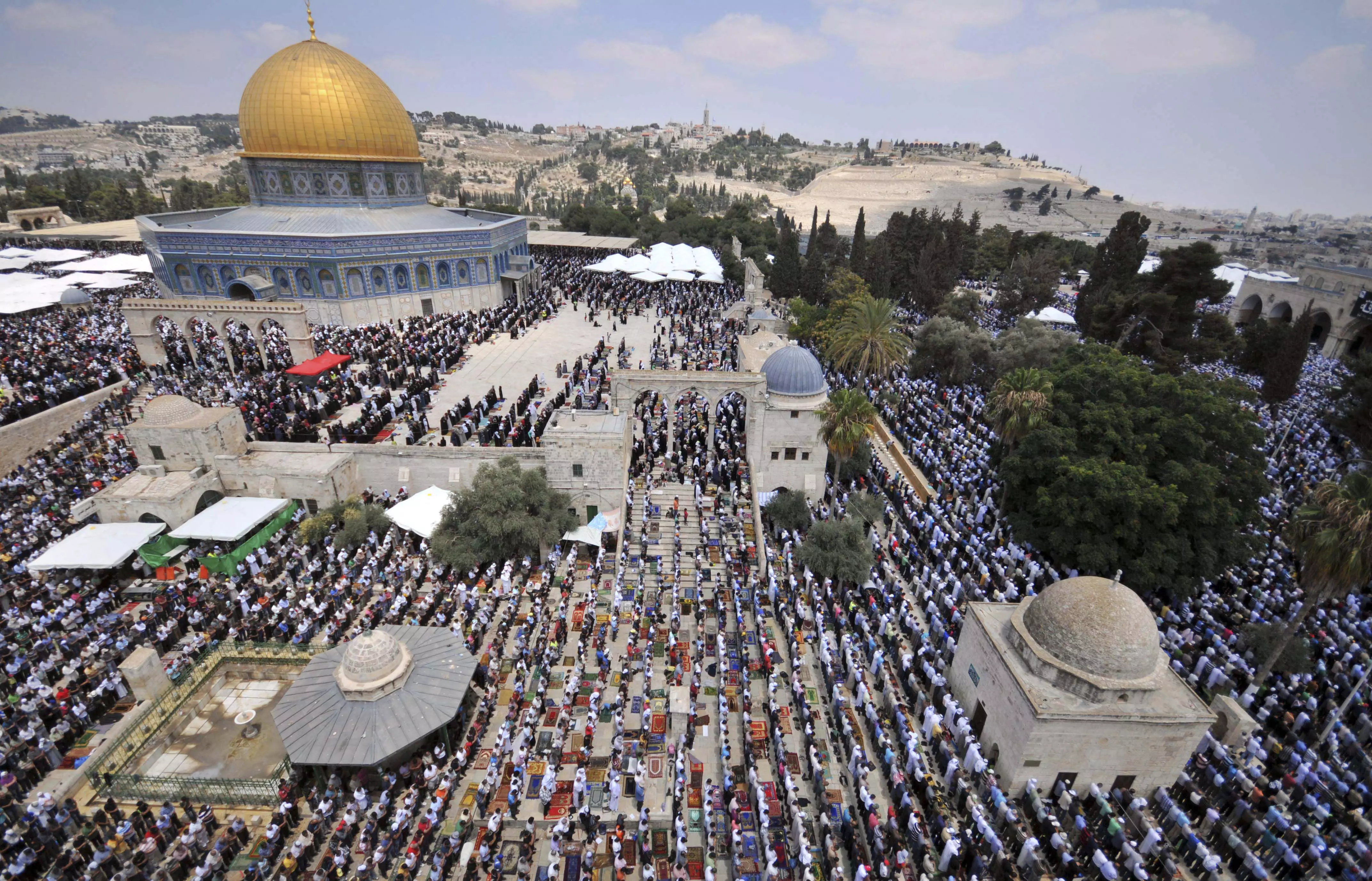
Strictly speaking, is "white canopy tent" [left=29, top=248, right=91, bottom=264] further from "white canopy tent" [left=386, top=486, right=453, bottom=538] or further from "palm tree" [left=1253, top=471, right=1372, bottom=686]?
"palm tree" [left=1253, top=471, right=1372, bottom=686]

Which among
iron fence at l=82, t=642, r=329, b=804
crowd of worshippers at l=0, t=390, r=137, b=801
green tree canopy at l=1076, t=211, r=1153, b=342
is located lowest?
iron fence at l=82, t=642, r=329, b=804

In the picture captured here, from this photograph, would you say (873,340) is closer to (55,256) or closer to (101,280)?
(101,280)

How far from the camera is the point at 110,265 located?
49.6m

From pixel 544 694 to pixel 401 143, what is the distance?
4278cm

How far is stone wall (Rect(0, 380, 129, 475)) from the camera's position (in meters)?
24.6

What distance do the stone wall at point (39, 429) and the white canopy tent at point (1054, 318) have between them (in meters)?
52.2

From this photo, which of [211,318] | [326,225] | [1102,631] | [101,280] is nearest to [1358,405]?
[1102,631]

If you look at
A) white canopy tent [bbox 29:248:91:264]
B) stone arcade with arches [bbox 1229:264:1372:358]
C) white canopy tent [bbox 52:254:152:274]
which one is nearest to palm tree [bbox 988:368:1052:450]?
stone arcade with arches [bbox 1229:264:1372:358]

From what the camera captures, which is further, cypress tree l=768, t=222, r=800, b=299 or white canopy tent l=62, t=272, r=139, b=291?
cypress tree l=768, t=222, r=800, b=299

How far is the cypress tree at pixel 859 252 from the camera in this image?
4466cm

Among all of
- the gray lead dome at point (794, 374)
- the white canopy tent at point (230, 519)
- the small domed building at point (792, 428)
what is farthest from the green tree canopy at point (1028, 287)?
the white canopy tent at point (230, 519)

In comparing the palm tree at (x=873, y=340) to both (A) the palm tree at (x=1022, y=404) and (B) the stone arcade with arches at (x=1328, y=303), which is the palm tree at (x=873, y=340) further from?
(B) the stone arcade with arches at (x=1328, y=303)

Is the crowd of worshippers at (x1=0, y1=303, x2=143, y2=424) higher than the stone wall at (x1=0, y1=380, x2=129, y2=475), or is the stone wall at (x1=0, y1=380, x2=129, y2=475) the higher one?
the crowd of worshippers at (x1=0, y1=303, x2=143, y2=424)

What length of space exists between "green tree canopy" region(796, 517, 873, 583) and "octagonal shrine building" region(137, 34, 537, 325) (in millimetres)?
34220
